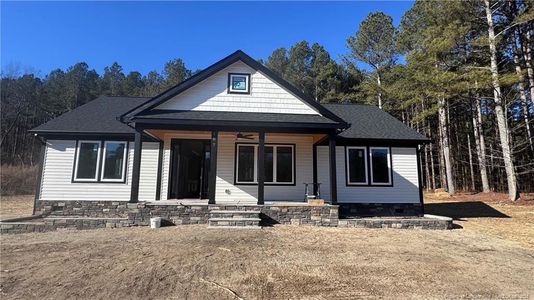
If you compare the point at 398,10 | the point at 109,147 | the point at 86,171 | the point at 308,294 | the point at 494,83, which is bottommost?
the point at 308,294

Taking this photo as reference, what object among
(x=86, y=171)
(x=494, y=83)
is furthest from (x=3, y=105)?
(x=494, y=83)

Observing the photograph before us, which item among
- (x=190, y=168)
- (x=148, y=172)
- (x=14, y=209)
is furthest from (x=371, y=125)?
(x=14, y=209)

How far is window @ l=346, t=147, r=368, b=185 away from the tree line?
703 cm

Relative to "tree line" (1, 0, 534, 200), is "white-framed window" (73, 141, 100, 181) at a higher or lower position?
lower

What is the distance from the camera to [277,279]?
4633 mm

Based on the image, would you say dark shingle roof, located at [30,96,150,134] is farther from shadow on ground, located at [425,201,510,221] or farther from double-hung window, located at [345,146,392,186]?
shadow on ground, located at [425,201,510,221]

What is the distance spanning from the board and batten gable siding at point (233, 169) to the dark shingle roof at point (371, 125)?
169 cm

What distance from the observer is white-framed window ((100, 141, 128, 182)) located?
11227 millimetres

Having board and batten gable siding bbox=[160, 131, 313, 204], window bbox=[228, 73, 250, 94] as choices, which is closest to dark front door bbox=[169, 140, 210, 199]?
board and batten gable siding bbox=[160, 131, 313, 204]

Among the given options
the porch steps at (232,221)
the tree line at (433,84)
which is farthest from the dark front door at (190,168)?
the tree line at (433,84)

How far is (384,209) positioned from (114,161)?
33.8 ft

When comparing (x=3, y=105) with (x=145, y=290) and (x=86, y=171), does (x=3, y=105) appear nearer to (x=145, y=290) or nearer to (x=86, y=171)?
(x=86, y=171)

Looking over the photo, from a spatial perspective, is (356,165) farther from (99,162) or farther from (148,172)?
(99,162)

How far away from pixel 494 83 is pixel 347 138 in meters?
8.93
